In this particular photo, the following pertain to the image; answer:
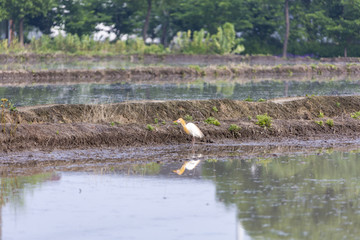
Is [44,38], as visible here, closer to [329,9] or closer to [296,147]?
[329,9]

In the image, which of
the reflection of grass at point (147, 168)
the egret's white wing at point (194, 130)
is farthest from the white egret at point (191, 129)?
the reflection of grass at point (147, 168)

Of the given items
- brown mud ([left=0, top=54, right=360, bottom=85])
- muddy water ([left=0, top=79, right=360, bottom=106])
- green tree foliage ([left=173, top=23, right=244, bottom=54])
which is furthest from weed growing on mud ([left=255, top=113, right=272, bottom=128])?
green tree foliage ([left=173, top=23, right=244, bottom=54])

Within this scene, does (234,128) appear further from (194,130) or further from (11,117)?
(11,117)

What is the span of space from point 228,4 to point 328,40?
1043 cm

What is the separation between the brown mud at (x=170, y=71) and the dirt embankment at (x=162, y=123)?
16.3m

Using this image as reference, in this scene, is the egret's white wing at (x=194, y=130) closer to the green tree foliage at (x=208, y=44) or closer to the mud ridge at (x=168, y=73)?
the mud ridge at (x=168, y=73)

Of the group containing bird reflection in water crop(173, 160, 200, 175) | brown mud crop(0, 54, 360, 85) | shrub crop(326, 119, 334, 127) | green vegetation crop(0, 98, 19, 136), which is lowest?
brown mud crop(0, 54, 360, 85)

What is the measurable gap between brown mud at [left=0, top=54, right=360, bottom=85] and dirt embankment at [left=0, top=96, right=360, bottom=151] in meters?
16.3

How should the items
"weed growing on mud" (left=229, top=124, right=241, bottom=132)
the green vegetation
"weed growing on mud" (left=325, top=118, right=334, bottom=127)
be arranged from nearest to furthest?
the green vegetation < "weed growing on mud" (left=229, top=124, right=241, bottom=132) < "weed growing on mud" (left=325, top=118, right=334, bottom=127)

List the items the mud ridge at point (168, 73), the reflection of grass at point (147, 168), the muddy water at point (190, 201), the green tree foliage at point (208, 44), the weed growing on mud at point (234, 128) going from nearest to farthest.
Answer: the muddy water at point (190, 201), the reflection of grass at point (147, 168), the weed growing on mud at point (234, 128), the mud ridge at point (168, 73), the green tree foliage at point (208, 44)

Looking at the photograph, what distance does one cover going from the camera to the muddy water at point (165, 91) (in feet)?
90.3

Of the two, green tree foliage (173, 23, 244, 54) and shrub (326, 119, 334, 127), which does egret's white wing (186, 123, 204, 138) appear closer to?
shrub (326, 119, 334, 127)

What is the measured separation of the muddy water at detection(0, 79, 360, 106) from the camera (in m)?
27.5

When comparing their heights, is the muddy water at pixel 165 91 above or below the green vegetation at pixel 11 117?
below
